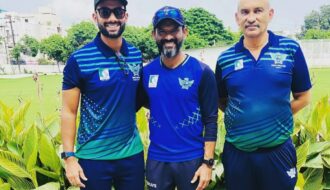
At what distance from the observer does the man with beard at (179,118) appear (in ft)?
8.26

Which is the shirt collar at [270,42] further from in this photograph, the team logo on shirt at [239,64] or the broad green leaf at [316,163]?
the broad green leaf at [316,163]

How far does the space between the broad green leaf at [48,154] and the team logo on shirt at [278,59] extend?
173cm

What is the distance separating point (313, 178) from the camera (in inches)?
124

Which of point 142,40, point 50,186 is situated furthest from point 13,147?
point 142,40

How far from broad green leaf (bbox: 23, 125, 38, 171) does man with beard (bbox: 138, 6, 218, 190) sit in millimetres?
950

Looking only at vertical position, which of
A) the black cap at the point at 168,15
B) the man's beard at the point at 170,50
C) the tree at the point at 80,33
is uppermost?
the tree at the point at 80,33

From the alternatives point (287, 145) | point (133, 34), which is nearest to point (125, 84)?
point (287, 145)

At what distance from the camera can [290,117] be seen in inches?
102

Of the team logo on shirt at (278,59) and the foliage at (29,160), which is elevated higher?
the team logo on shirt at (278,59)

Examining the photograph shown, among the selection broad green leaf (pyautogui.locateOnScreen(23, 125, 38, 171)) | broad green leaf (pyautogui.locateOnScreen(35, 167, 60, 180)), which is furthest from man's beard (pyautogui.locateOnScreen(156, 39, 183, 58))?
broad green leaf (pyautogui.locateOnScreen(35, 167, 60, 180))

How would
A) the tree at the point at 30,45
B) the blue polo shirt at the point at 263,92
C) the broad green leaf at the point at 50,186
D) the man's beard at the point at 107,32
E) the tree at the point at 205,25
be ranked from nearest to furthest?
the blue polo shirt at the point at 263,92 < the man's beard at the point at 107,32 < the broad green leaf at the point at 50,186 < the tree at the point at 30,45 < the tree at the point at 205,25

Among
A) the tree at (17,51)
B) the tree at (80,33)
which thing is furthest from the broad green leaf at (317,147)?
the tree at (17,51)

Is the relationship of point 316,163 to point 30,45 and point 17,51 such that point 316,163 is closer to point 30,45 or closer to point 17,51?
point 17,51

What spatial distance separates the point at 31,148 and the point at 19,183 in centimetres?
31
